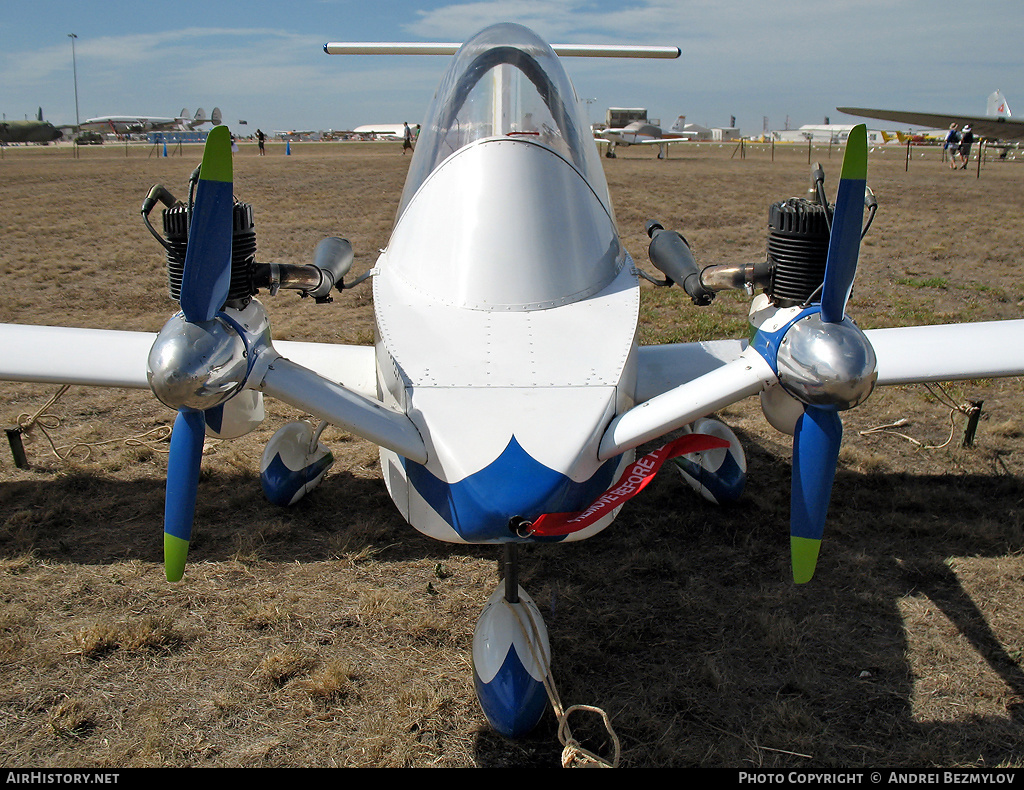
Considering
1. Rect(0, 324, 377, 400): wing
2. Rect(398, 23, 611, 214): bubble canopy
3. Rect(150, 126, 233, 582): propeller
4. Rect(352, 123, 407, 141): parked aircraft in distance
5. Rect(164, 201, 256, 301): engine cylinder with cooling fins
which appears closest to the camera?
Rect(150, 126, 233, 582): propeller

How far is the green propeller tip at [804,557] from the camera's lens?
2883mm

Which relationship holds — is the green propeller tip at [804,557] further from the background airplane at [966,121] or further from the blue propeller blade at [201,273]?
the background airplane at [966,121]

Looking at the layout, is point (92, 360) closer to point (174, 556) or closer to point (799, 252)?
point (174, 556)

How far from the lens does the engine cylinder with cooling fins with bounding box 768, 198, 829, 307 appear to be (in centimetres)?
359

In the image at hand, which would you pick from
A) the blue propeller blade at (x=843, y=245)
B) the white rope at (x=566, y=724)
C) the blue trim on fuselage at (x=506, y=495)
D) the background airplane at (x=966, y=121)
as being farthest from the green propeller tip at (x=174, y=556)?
the background airplane at (x=966, y=121)

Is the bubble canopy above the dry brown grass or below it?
above

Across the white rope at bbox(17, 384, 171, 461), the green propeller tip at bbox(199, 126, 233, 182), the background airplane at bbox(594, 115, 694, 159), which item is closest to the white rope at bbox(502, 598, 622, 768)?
the green propeller tip at bbox(199, 126, 233, 182)

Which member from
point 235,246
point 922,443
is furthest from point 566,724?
point 922,443

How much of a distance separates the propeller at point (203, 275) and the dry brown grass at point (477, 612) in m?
1.00

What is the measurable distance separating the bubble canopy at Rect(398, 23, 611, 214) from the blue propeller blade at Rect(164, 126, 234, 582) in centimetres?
167

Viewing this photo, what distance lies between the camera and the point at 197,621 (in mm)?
4102

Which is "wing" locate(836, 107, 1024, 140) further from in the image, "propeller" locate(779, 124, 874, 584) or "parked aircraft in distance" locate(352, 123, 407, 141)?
"parked aircraft in distance" locate(352, 123, 407, 141)
